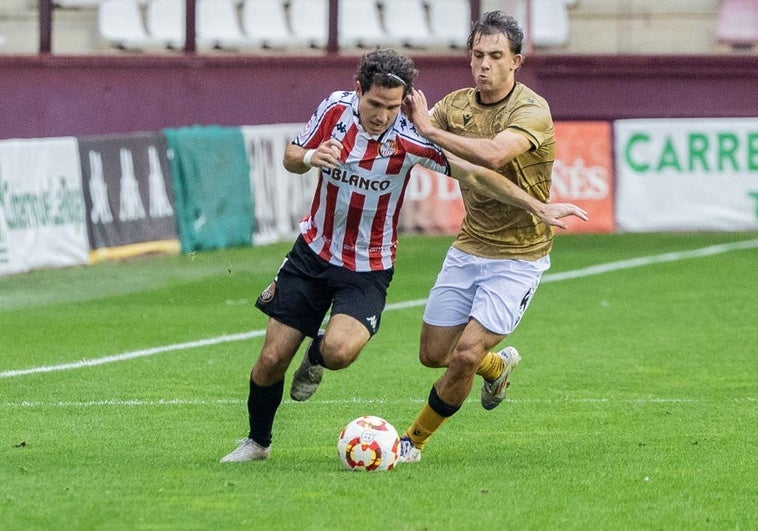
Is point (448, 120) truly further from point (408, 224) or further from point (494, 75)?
point (408, 224)

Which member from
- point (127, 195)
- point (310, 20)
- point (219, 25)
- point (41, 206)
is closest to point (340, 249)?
point (41, 206)

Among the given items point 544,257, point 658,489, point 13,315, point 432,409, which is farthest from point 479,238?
point 13,315

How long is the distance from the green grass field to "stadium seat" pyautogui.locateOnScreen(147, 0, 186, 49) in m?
8.52

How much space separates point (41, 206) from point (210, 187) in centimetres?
307

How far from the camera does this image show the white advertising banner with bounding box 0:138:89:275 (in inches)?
633

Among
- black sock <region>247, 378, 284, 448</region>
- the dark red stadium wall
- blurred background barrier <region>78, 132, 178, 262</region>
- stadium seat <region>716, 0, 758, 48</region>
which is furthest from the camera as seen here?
stadium seat <region>716, 0, 758, 48</region>

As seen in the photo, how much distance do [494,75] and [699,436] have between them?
7.71 ft

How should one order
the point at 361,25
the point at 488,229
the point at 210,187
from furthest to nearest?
the point at 361,25 < the point at 210,187 < the point at 488,229

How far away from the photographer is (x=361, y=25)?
2578cm

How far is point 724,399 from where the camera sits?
1020 cm

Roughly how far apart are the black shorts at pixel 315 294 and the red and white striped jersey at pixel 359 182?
6 centimetres

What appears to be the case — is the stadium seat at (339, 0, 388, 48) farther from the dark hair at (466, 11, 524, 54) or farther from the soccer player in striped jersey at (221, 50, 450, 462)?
the soccer player in striped jersey at (221, 50, 450, 462)

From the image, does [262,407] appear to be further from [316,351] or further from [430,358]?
[430,358]

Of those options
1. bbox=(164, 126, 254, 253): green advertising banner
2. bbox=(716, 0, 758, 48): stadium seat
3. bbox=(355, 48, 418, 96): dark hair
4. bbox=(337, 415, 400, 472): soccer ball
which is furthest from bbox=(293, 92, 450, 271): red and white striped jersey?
bbox=(716, 0, 758, 48): stadium seat
